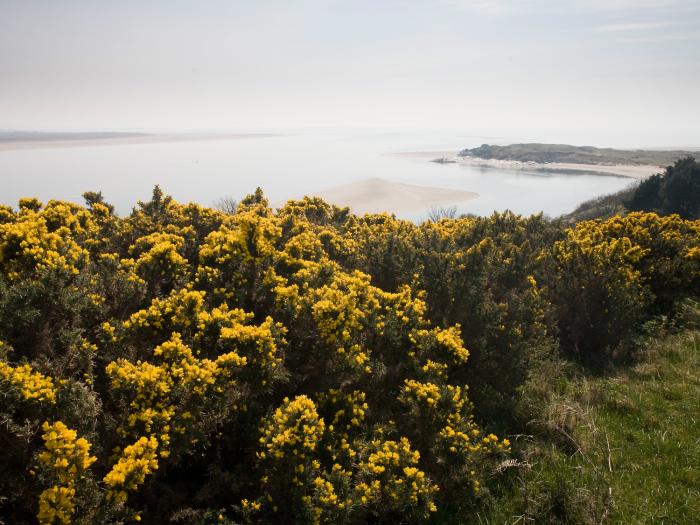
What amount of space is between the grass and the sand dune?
3502 centimetres

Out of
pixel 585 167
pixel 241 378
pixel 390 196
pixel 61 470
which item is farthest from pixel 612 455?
pixel 585 167

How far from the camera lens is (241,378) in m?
4.31

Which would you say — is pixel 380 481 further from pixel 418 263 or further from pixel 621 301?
pixel 621 301

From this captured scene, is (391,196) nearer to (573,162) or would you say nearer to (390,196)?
(390,196)

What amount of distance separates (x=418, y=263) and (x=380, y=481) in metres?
4.61

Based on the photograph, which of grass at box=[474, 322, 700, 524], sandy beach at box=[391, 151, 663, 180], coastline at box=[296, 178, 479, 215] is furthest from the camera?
sandy beach at box=[391, 151, 663, 180]

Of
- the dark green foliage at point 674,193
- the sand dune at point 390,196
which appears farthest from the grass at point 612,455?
the sand dune at point 390,196

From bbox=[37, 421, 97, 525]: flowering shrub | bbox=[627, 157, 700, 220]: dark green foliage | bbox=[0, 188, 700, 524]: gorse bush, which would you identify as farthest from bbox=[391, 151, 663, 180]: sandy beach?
bbox=[37, 421, 97, 525]: flowering shrub

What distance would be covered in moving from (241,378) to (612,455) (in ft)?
17.1

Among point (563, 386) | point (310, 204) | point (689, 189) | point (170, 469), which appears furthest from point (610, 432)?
point (689, 189)

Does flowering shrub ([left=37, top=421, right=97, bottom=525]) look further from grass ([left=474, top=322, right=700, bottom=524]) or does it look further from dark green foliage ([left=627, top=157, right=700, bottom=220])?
dark green foliage ([left=627, top=157, right=700, bottom=220])

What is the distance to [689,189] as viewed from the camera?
3272 cm

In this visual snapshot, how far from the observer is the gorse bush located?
3430mm

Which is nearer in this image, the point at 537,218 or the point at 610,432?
the point at 610,432
